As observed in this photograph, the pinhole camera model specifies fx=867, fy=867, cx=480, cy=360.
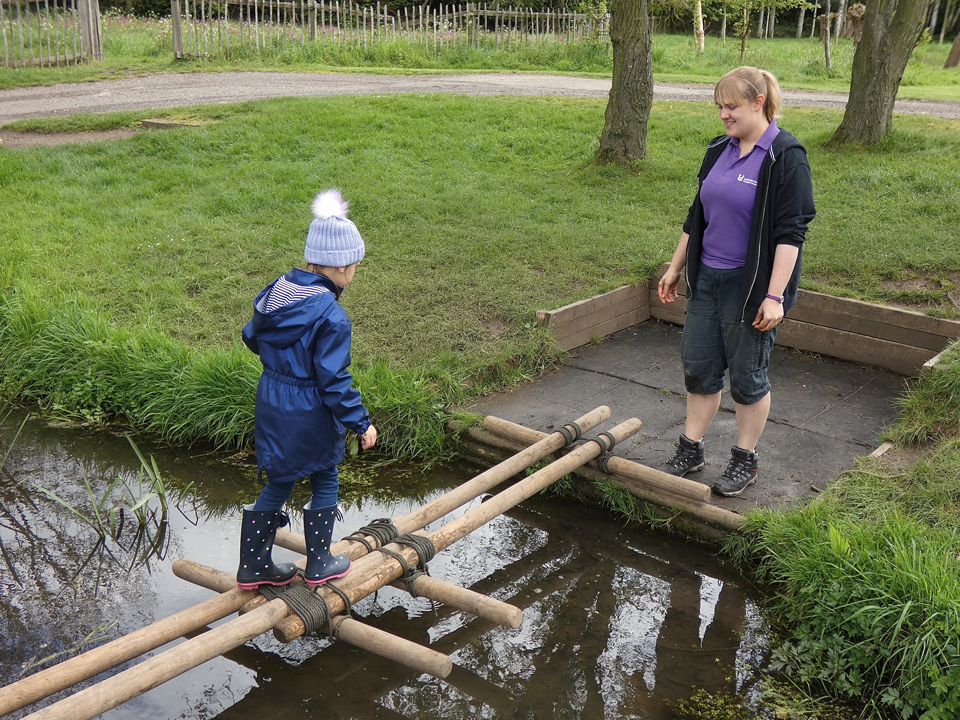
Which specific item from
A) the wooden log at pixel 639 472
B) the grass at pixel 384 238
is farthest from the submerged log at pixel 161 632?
the grass at pixel 384 238

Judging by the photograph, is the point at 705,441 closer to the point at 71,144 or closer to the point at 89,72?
the point at 71,144

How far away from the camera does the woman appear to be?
156 inches

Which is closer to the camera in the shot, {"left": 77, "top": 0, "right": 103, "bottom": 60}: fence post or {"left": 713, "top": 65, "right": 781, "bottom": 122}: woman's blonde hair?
{"left": 713, "top": 65, "right": 781, "bottom": 122}: woman's blonde hair

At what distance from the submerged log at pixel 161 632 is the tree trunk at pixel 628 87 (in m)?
6.26

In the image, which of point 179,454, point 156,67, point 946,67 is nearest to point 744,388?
point 179,454

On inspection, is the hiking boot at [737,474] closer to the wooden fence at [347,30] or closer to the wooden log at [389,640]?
the wooden log at [389,640]

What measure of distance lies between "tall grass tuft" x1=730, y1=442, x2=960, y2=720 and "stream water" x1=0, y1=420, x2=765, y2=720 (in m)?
0.24

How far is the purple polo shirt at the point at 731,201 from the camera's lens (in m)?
4.05

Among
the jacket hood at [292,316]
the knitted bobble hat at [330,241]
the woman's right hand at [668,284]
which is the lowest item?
the woman's right hand at [668,284]

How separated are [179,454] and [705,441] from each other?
3390mm

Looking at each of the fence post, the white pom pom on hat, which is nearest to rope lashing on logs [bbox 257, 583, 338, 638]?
the white pom pom on hat

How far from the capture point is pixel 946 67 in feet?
75.3

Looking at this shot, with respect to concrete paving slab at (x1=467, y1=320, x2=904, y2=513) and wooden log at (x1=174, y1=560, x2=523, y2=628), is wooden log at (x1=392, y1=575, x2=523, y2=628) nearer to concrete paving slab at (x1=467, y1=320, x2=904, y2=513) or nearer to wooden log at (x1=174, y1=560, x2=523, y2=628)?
wooden log at (x1=174, y1=560, x2=523, y2=628)

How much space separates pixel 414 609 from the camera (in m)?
4.16
